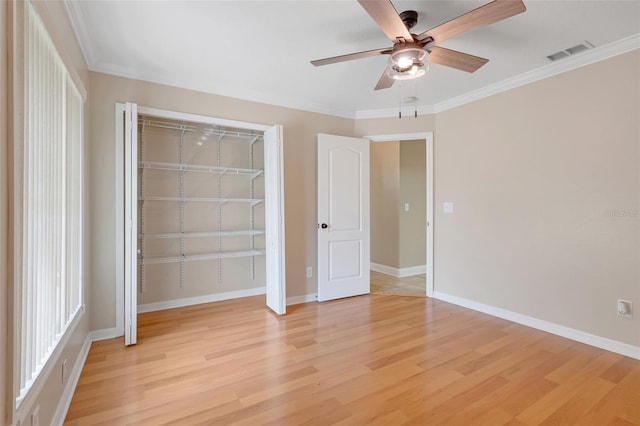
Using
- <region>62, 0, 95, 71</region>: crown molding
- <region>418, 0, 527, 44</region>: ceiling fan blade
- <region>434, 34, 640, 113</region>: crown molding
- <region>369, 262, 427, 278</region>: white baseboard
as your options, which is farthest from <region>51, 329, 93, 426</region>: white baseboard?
<region>434, 34, 640, 113</region>: crown molding

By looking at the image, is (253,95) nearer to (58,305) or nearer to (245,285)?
(245,285)

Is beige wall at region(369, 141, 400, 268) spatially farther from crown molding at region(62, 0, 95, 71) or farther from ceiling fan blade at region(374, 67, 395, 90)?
crown molding at region(62, 0, 95, 71)

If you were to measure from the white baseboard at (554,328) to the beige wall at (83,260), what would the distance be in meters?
3.77

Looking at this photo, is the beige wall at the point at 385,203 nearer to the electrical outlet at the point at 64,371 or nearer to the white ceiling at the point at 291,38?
the white ceiling at the point at 291,38

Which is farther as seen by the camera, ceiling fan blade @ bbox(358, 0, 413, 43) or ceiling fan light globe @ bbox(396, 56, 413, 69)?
ceiling fan light globe @ bbox(396, 56, 413, 69)

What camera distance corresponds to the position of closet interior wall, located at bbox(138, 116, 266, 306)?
3.51 m

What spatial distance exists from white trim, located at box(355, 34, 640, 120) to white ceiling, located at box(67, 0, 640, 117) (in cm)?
7

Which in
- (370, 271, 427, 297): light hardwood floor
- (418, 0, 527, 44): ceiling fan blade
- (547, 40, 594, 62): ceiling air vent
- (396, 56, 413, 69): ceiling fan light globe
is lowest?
(370, 271, 427, 297): light hardwood floor

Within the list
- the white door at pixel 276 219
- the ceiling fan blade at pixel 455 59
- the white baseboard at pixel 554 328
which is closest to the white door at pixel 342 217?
the white door at pixel 276 219

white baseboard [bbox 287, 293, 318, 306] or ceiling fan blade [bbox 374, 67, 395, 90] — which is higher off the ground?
ceiling fan blade [bbox 374, 67, 395, 90]

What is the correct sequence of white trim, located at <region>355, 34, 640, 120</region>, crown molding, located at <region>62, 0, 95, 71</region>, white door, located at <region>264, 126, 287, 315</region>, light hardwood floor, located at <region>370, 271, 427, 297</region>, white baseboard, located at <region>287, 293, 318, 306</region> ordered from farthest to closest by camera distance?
light hardwood floor, located at <region>370, 271, 427, 297</region> → white baseboard, located at <region>287, 293, 318, 306</region> → white door, located at <region>264, 126, 287, 315</region> → white trim, located at <region>355, 34, 640, 120</region> → crown molding, located at <region>62, 0, 95, 71</region>

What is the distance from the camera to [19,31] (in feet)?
3.96

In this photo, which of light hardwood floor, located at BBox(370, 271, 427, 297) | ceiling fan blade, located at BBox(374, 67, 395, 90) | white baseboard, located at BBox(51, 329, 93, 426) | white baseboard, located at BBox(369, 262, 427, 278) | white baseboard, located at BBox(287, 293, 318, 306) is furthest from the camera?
white baseboard, located at BBox(369, 262, 427, 278)

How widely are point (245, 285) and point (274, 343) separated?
1.48 metres
